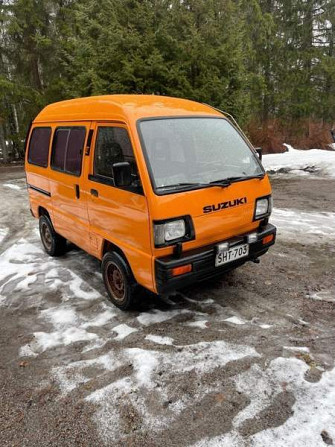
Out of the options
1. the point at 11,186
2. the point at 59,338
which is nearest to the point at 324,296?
the point at 59,338

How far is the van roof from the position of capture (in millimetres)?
3535

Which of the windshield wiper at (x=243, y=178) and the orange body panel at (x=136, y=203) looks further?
the windshield wiper at (x=243, y=178)

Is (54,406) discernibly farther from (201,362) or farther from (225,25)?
(225,25)

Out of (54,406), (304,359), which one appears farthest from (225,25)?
(54,406)

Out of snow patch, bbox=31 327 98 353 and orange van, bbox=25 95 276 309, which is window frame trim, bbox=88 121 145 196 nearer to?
orange van, bbox=25 95 276 309

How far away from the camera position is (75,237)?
15.5 feet

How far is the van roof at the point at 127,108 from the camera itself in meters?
3.54

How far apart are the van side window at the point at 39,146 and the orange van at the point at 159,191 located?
0.63 m

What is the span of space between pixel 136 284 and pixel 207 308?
0.85 metres

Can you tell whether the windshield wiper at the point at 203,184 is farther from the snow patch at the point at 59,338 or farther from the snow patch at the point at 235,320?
the snow patch at the point at 59,338

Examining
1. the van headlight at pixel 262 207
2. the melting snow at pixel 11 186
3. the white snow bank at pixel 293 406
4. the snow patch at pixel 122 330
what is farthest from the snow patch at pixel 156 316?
the melting snow at pixel 11 186

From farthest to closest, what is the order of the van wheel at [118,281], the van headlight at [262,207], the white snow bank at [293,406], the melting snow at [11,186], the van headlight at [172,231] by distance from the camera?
the melting snow at [11,186]
the van headlight at [262,207]
the van wheel at [118,281]
the van headlight at [172,231]
the white snow bank at [293,406]

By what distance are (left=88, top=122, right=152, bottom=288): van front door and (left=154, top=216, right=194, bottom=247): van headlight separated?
11cm

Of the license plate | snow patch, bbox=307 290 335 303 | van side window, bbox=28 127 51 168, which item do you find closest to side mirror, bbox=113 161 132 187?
the license plate
